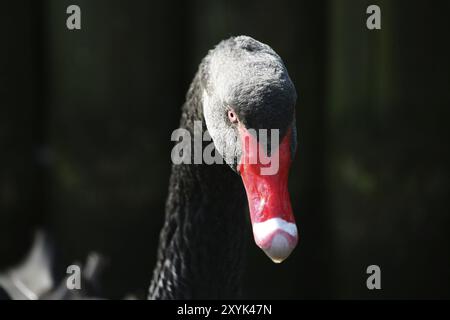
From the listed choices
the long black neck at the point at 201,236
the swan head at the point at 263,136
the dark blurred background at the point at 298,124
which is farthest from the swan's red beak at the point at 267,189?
the dark blurred background at the point at 298,124

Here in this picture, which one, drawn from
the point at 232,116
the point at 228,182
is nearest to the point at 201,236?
the point at 228,182

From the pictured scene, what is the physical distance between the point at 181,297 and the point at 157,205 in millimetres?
1153

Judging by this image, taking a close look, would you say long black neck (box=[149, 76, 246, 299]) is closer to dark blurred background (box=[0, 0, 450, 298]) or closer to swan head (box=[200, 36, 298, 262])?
swan head (box=[200, 36, 298, 262])

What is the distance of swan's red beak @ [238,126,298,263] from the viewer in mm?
1651

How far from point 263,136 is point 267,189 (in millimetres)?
127

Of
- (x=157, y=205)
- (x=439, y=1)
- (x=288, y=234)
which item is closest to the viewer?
(x=288, y=234)

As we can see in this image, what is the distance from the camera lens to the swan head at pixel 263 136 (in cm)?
167

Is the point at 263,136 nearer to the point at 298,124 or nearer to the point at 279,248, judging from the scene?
the point at 279,248

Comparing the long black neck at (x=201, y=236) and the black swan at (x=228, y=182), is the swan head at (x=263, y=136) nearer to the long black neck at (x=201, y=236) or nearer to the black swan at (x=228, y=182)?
the black swan at (x=228, y=182)

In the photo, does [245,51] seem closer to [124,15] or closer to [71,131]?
[124,15]

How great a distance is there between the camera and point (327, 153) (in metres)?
3.34

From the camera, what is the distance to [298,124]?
10.8 feet

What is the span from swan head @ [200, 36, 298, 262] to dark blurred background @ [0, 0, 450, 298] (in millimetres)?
1333
